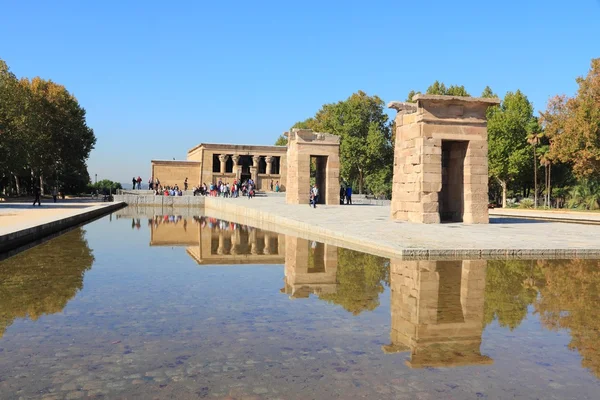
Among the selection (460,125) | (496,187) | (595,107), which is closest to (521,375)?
(460,125)

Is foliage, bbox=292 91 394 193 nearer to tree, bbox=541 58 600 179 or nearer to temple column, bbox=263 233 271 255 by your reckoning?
tree, bbox=541 58 600 179

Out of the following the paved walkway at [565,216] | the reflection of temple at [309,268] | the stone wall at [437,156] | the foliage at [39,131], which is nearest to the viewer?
the reflection of temple at [309,268]

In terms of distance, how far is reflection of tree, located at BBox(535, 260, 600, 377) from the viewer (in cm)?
480

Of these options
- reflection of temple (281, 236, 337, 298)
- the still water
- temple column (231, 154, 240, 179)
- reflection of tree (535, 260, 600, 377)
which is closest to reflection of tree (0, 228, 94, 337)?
the still water

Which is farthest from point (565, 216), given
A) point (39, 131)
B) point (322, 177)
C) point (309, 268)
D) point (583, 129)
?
point (39, 131)

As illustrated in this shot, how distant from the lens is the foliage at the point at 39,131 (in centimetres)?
3356

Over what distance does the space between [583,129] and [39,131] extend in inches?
1525

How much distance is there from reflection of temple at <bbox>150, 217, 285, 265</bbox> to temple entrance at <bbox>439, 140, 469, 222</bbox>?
22.6 feet

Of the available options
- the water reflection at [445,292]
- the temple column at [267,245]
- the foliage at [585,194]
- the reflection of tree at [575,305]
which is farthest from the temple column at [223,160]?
the reflection of tree at [575,305]

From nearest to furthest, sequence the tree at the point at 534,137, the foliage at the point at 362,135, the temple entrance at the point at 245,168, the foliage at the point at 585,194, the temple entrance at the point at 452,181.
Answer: the temple entrance at the point at 452,181
the foliage at the point at 585,194
the tree at the point at 534,137
the foliage at the point at 362,135
the temple entrance at the point at 245,168

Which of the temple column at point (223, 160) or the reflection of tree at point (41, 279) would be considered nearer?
the reflection of tree at point (41, 279)

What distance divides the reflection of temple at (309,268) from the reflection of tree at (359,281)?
162mm

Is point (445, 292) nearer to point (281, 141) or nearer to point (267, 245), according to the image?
point (267, 245)

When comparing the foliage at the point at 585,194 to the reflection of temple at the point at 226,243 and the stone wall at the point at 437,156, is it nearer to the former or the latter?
the stone wall at the point at 437,156
